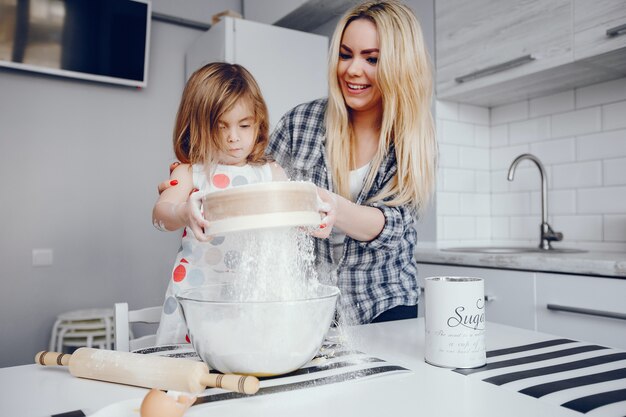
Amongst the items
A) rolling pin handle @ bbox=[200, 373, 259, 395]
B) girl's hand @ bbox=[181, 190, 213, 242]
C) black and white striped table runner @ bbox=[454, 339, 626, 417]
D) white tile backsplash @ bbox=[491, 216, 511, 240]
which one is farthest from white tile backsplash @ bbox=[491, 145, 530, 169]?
rolling pin handle @ bbox=[200, 373, 259, 395]

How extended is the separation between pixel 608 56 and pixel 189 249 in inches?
57.6

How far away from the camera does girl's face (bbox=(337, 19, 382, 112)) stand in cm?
129

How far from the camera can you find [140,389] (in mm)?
647

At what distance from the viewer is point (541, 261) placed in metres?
1.65

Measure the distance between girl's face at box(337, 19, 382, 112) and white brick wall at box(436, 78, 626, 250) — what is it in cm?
114

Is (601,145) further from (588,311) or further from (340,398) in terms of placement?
(340,398)

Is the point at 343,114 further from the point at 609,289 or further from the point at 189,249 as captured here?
the point at 609,289

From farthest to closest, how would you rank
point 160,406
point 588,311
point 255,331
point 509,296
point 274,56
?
point 274,56
point 509,296
point 588,311
point 255,331
point 160,406

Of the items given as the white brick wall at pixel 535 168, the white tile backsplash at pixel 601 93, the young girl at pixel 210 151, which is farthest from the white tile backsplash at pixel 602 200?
the young girl at pixel 210 151

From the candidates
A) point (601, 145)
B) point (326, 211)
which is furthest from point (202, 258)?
point (601, 145)

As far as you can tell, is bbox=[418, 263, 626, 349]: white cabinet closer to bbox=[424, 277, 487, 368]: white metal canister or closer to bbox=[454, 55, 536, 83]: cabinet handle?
bbox=[454, 55, 536, 83]: cabinet handle

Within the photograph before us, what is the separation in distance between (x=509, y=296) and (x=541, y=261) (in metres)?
0.18

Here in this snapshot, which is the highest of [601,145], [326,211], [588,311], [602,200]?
[601,145]

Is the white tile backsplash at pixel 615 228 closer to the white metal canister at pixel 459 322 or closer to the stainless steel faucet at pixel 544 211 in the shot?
the stainless steel faucet at pixel 544 211
